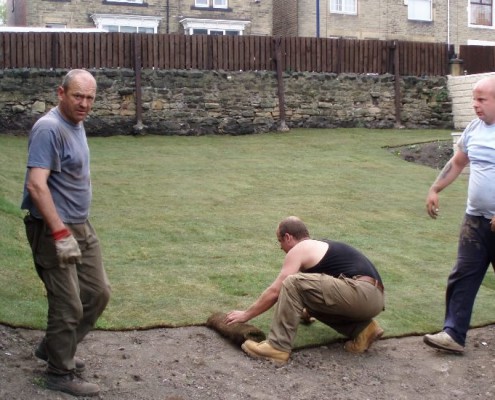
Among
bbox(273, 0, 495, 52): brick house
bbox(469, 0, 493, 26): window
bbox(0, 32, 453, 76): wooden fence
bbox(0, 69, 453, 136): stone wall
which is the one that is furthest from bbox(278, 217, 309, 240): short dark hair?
bbox(469, 0, 493, 26): window

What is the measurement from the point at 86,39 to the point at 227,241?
12085mm

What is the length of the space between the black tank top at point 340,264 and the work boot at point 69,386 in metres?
1.96

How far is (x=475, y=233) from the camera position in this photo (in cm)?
664

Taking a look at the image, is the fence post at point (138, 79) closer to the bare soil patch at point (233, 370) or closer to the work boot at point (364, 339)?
the bare soil patch at point (233, 370)

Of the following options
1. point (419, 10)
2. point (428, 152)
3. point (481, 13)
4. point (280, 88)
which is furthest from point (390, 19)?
point (428, 152)

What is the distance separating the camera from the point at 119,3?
3622 centimetres

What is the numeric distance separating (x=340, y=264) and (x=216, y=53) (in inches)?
642

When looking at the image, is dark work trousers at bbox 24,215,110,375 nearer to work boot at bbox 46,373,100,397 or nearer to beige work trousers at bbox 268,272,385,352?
work boot at bbox 46,373,100,397

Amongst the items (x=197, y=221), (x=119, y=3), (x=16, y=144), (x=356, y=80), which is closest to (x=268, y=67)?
(x=356, y=80)

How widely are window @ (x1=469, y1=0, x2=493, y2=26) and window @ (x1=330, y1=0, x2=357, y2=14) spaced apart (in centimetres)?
663

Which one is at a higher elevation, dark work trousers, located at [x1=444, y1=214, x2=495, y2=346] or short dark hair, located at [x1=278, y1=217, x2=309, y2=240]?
short dark hair, located at [x1=278, y1=217, x2=309, y2=240]

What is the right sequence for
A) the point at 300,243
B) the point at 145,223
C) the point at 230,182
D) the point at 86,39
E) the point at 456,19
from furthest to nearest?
the point at 456,19 < the point at 86,39 < the point at 230,182 < the point at 145,223 < the point at 300,243

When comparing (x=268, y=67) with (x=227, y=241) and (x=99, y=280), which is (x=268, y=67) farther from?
(x=99, y=280)

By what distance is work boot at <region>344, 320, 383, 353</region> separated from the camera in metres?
6.62
